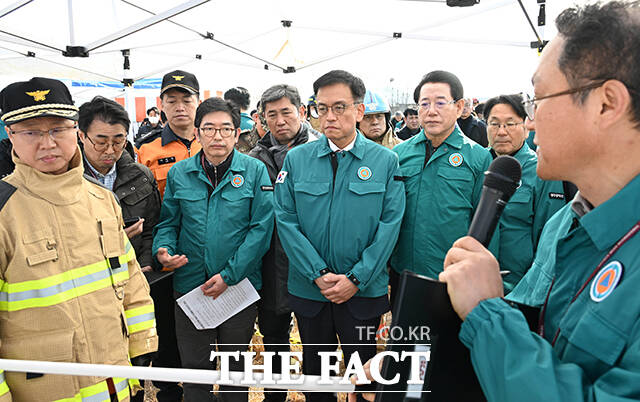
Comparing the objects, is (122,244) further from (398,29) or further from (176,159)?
(398,29)

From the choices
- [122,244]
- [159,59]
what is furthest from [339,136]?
[159,59]

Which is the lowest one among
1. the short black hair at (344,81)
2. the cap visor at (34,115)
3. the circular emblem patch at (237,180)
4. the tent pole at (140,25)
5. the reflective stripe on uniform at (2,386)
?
the reflective stripe on uniform at (2,386)

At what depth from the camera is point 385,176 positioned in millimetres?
2676

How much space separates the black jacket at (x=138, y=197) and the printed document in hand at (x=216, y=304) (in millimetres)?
392

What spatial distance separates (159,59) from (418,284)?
8.28 meters

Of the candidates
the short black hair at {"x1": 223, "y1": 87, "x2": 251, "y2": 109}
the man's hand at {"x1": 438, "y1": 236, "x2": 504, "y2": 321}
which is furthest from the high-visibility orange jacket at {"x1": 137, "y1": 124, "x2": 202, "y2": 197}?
the man's hand at {"x1": 438, "y1": 236, "x2": 504, "y2": 321}

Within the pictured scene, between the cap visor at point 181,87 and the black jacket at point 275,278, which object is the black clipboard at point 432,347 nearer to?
the black jacket at point 275,278

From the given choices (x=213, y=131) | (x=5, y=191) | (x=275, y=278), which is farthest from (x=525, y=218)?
(x=5, y=191)

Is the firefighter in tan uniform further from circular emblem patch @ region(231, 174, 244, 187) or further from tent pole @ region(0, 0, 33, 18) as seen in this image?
tent pole @ region(0, 0, 33, 18)

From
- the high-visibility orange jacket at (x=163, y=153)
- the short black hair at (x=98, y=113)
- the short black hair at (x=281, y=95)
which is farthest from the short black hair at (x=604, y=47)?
the high-visibility orange jacket at (x=163, y=153)

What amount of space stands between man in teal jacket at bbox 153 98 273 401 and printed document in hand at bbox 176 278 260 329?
0.17ft

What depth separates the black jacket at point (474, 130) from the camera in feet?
19.8

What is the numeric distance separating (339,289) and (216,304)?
90 cm

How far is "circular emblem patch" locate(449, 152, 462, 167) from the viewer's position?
2.85 m
